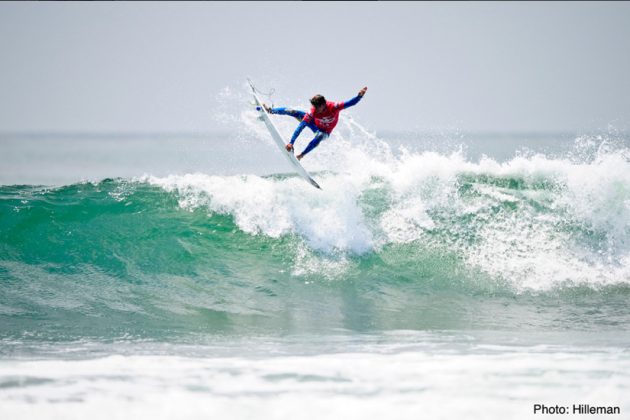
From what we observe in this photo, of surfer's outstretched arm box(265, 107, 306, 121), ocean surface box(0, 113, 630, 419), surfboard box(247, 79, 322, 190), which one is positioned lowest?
ocean surface box(0, 113, 630, 419)

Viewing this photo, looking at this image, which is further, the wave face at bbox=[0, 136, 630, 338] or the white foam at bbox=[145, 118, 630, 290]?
the white foam at bbox=[145, 118, 630, 290]

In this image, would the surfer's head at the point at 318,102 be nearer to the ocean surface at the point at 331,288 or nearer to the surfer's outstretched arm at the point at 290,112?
the surfer's outstretched arm at the point at 290,112

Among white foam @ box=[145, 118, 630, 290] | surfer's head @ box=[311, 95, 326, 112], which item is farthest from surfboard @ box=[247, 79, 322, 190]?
surfer's head @ box=[311, 95, 326, 112]

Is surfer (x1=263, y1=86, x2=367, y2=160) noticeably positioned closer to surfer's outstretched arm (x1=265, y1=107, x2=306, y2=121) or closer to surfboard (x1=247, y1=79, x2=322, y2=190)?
surfer's outstretched arm (x1=265, y1=107, x2=306, y2=121)

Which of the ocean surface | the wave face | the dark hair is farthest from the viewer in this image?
the dark hair

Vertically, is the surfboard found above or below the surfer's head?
below

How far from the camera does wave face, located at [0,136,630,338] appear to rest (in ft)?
25.8

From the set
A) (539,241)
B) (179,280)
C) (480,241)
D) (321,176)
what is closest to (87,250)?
(179,280)

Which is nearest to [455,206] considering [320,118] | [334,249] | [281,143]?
[334,249]

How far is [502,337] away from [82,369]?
4.39m

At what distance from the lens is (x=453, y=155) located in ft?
37.6

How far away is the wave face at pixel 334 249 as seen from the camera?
7871mm

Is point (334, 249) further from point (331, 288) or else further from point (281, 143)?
point (281, 143)

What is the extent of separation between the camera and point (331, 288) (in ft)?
28.9
